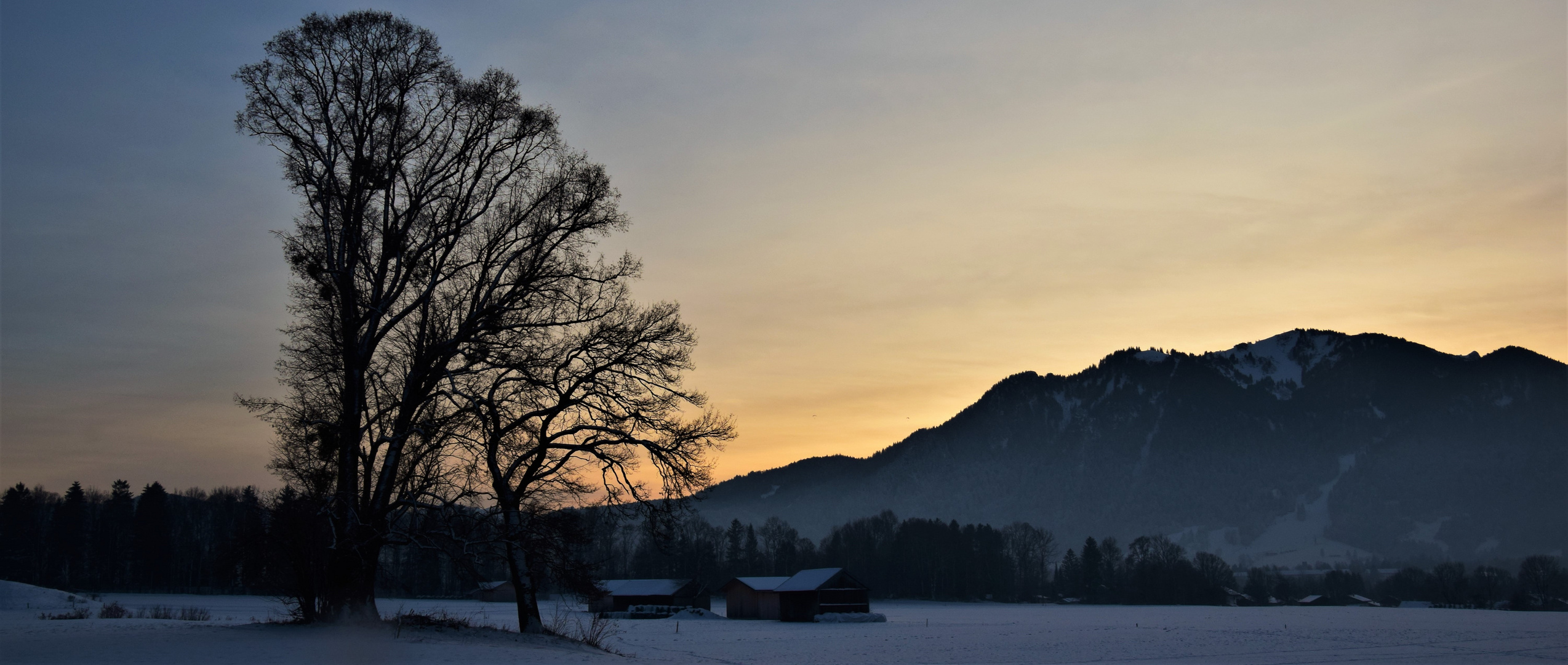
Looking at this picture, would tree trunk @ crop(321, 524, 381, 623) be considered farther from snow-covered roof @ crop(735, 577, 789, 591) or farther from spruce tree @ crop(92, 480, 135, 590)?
spruce tree @ crop(92, 480, 135, 590)

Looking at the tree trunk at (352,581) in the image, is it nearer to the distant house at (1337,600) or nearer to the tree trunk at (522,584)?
the tree trunk at (522,584)

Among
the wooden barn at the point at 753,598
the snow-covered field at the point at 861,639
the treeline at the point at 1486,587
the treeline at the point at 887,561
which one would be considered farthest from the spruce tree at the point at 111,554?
the treeline at the point at 1486,587

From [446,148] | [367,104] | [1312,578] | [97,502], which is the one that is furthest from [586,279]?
[1312,578]

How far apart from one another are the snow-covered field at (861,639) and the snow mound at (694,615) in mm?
3706

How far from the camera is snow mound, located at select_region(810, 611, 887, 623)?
72463 mm

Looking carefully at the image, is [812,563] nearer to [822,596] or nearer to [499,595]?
[499,595]

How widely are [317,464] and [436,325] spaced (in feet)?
12.4

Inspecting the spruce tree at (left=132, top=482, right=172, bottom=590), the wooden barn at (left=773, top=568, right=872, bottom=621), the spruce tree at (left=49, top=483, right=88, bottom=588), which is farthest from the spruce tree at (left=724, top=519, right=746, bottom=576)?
the spruce tree at (left=49, top=483, right=88, bottom=588)

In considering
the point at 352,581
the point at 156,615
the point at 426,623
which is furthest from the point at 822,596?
the point at 352,581

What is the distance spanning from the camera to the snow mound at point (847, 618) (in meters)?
72.5

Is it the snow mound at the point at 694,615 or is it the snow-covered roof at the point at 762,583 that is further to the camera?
the snow-covered roof at the point at 762,583

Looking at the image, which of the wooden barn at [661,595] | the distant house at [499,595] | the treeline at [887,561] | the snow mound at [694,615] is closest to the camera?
the snow mound at [694,615]

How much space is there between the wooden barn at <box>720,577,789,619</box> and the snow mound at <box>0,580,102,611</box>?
4767cm

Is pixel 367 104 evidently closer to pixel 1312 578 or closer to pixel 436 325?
pixel 436 325
